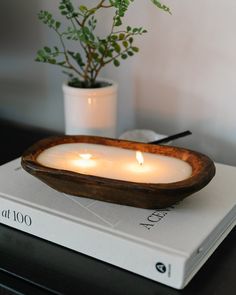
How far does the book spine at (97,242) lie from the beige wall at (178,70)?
1.18 ft

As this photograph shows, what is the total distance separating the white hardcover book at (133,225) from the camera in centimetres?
44

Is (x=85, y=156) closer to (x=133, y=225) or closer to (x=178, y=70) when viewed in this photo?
(x=133, y=225)

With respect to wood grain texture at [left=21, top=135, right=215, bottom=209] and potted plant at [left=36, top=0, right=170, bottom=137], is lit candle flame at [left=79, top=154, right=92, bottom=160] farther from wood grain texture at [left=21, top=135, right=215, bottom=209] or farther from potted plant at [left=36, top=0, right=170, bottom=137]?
potted plant at [left=36, top=0, right=170, bottom=137]

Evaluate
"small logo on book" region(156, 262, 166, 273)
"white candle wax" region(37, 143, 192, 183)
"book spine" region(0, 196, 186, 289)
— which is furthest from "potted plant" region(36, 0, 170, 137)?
"small logo on book" region(156, 262, 166, 273)

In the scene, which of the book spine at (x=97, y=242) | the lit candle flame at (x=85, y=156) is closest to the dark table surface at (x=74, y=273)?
the book spine at (x=97, y=242)

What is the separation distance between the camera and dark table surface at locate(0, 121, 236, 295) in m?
0.44

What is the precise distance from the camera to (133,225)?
476 mm

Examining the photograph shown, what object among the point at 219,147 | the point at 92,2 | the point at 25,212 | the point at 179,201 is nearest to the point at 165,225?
the point at 179,201

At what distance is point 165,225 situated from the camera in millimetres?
476

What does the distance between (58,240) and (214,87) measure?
0.38 metres

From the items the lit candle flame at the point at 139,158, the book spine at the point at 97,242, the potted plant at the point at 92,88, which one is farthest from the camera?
the potted plant at the point at 92,88

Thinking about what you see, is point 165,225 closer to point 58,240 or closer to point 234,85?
point 58,240

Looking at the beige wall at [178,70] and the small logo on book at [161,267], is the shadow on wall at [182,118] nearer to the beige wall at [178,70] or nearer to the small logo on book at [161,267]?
the beige wall at [178,70]

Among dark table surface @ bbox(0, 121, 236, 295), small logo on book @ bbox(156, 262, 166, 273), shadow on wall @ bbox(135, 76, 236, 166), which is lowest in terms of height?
dark table surface @ bbox(0, 121, 236, 295)
